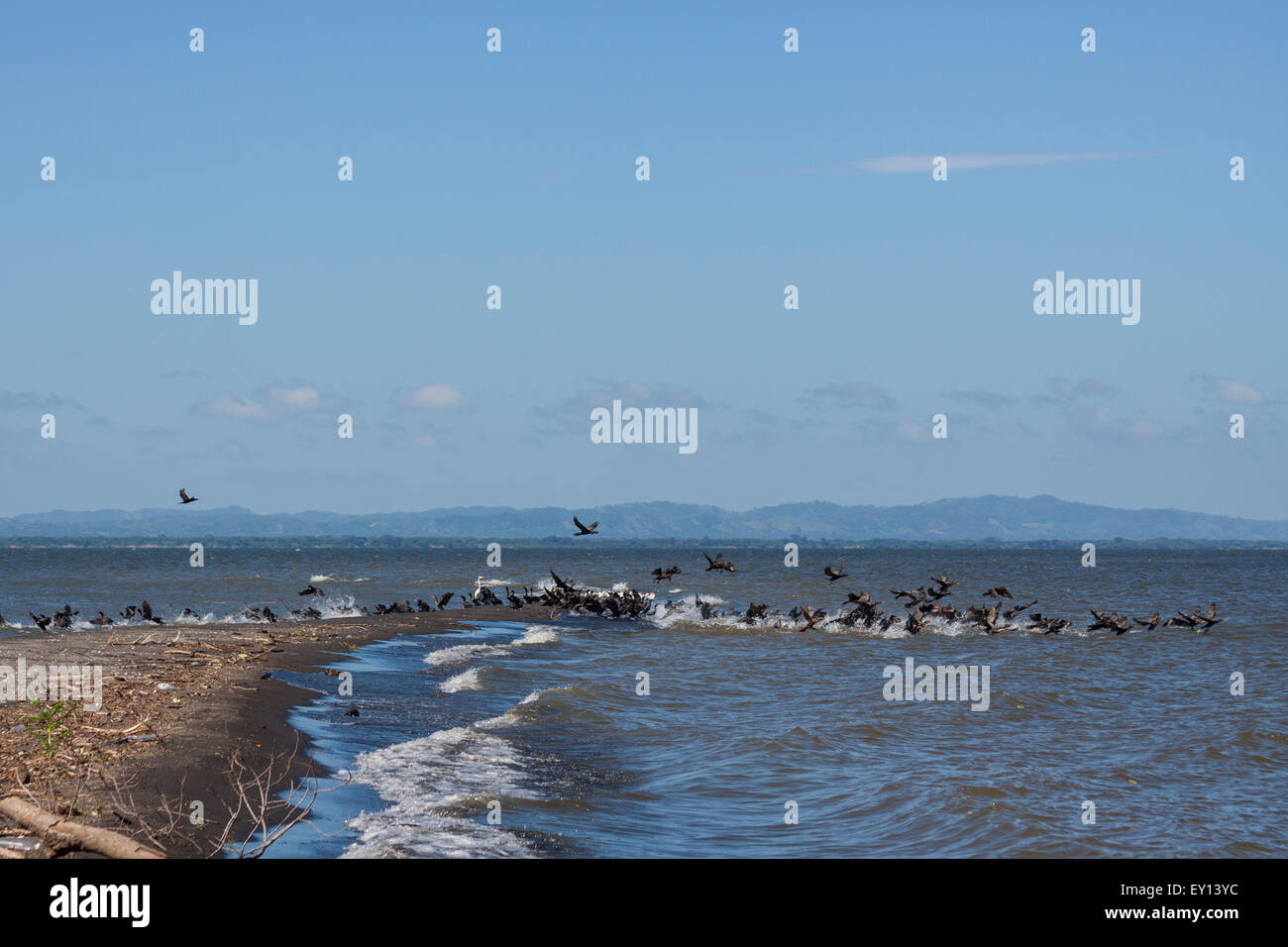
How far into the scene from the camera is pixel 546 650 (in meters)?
28.8

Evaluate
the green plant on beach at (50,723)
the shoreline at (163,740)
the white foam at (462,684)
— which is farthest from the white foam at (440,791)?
the white foam at (462,684)

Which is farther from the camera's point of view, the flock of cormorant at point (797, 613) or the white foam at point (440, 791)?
the flock of cormorant at point (797, 613)

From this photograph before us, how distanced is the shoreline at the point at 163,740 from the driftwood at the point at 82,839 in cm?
15

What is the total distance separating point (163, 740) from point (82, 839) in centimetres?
461

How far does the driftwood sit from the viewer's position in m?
7.13

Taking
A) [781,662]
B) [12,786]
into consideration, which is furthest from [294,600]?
[12,786]

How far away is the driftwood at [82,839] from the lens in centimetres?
713

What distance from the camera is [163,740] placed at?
38.1ft
